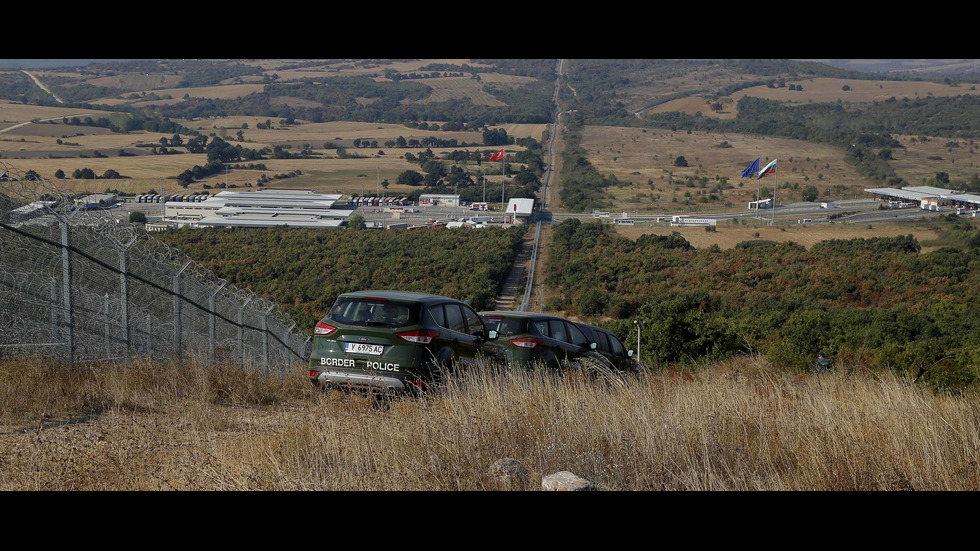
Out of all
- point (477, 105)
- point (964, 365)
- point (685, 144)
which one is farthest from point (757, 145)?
point (964, 365)

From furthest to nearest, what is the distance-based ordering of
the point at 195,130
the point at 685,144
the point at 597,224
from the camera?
1. the point at 685,144
2. the point at 195,130
3. the point at 597,224

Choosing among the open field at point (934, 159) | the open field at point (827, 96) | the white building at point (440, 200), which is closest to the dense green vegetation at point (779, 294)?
the white building at point (440, 200)

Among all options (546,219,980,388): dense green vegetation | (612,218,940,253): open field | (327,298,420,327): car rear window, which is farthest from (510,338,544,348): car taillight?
(612,218,940,253): open field

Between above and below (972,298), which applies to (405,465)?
above

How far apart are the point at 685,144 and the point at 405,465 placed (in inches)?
5791

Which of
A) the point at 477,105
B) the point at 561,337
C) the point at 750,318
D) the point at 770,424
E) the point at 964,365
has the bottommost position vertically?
the point at 750,318

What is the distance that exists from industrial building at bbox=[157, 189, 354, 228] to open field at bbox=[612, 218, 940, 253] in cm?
2717

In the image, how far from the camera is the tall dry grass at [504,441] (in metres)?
4.99

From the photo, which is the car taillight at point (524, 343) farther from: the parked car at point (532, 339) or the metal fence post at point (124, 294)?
the metal fence post at point (124, 294)

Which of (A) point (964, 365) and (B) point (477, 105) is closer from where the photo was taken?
(A) point (964, 365)

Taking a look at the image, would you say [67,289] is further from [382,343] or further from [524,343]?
[524,343]

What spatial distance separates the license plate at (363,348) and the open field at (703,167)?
285 feet

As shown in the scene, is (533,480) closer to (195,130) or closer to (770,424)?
(770,424)

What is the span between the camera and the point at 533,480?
16.5 ft
